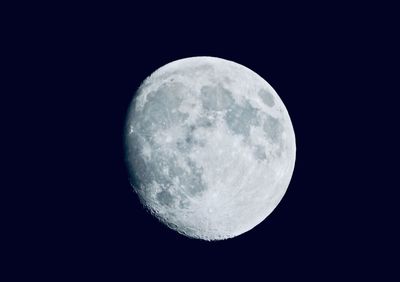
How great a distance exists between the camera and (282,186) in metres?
4.54

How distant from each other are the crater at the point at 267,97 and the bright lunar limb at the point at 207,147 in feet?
0.05

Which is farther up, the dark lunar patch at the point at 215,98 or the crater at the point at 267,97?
the crater at the point at 267,97

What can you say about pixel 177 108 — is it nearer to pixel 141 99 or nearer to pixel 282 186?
pixel 141 99

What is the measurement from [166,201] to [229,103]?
137 centimetres

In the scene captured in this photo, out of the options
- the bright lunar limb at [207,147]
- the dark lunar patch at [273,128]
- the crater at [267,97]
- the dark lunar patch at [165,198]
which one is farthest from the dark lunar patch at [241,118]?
the dark lunar patch at [165,198]

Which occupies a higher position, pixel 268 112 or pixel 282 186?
pixel 268 112

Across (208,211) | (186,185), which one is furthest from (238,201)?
(186,185)

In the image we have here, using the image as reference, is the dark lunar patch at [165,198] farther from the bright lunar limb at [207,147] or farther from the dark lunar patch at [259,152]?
the dark lunar patch at [259,152]

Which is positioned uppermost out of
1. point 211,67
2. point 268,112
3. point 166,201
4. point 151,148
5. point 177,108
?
point 211,67

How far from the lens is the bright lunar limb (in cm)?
402

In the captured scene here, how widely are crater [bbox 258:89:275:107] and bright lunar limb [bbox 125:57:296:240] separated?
0.02m

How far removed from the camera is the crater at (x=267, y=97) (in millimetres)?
4387

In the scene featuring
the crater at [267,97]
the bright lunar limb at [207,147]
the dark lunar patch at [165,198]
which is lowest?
the dark lunar patch at [165,198]

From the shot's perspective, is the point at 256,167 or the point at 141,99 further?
the point at 141,99
